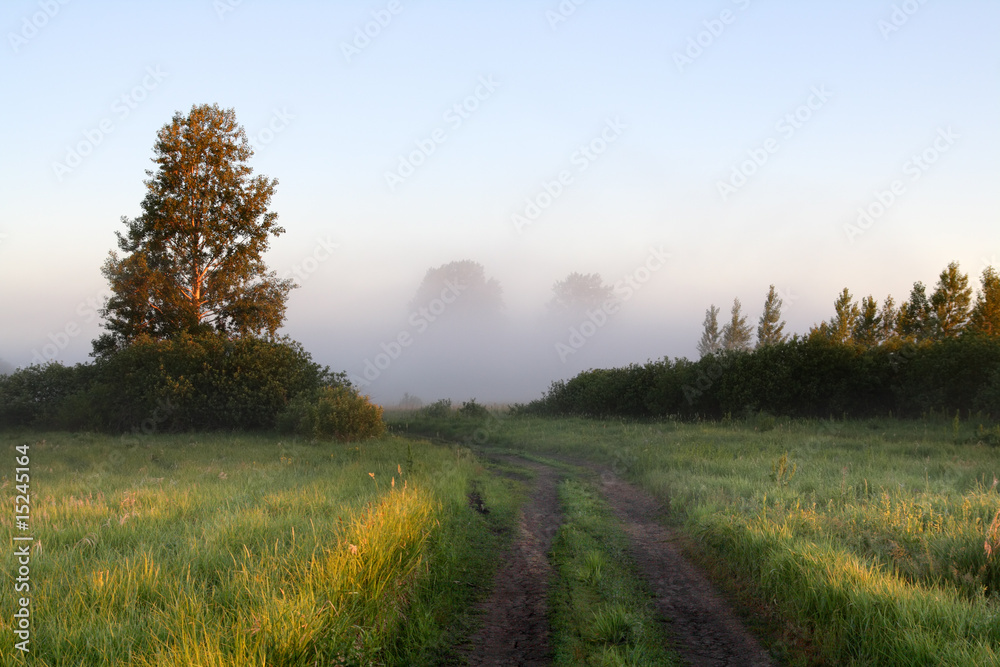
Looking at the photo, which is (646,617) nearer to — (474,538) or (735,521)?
(735,521)

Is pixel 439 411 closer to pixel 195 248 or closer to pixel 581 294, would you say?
pixel 195 248

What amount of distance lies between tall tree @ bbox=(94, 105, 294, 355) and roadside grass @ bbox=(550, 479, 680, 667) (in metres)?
25.5

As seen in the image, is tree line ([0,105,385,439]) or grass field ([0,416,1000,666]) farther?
tree line ([0,105,385,439])

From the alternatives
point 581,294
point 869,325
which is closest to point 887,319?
point 869,325

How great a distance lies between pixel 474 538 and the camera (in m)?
9.51

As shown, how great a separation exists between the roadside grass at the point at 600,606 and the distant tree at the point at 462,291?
140563mm

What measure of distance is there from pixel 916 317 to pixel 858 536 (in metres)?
43.0

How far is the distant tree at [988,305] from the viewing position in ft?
121

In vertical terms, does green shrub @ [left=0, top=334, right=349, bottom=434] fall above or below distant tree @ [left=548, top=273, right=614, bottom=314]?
below

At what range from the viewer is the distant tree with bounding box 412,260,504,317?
150750 millimetres

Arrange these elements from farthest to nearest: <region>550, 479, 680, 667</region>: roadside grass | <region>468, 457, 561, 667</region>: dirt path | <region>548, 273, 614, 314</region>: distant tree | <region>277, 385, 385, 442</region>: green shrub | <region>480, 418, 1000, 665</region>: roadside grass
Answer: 1. <region>548, 273, 614, 314</region>: distant tree
2. <region>277, 385, 385, 442</region>: green shrub
3. <region>468, 457, 561, 667</region>: dirt path
4. <region>550, 479, 680, 667</region>: roadside grass
5. <region>480, 418, 1000, 665</region>: roadside grass

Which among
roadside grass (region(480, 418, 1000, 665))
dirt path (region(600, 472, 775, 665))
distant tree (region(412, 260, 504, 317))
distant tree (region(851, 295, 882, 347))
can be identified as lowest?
dirt path (region(600, 472, 775, 665))

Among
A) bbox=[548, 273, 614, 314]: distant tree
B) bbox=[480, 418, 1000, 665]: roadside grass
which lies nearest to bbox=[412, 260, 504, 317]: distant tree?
bbox=[548, 273, 614, 314]: distant tree

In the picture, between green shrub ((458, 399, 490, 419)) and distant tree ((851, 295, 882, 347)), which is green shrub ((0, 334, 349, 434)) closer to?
green shrub ((458, 399, 490, 419))
